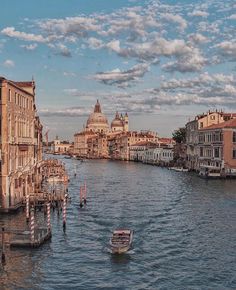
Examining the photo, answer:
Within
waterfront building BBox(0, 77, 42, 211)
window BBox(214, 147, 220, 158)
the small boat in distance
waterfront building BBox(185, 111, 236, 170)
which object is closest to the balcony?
waterfront building BBox(0, 77, 42, 211)

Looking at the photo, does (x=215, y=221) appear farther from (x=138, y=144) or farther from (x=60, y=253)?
(x=138, y=144)

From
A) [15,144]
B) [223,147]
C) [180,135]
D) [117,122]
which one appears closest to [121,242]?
[15,144]

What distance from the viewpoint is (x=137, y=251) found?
21.1m

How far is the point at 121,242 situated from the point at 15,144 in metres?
11.7

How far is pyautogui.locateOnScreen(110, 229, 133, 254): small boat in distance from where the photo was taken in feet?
67.4

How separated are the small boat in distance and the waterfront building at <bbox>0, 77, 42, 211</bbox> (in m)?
8.85

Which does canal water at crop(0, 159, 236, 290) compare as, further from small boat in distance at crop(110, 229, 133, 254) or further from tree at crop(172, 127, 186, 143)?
tree at crop(172, 127, 186, 143)

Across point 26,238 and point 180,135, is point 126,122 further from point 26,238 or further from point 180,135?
point 26,238

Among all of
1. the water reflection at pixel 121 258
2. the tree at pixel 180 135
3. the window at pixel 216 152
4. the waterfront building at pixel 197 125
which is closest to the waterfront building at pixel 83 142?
the tree at pixel 180 135

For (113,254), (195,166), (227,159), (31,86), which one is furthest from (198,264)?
(195,166)

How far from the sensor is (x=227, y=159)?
2274 inches

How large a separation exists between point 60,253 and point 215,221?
10.4m

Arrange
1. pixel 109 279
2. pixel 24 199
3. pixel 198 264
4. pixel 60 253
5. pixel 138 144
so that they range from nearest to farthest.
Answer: pixel 109 279 → pixel 198 264 → pixel 60 253 → pixel 24 199 → pixel 138 144

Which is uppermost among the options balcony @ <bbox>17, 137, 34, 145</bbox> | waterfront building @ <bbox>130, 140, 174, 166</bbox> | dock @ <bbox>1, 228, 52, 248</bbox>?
balcony @ <bbox>17, 137, 34, 145</bbox>
